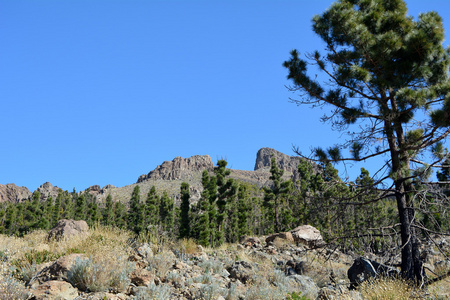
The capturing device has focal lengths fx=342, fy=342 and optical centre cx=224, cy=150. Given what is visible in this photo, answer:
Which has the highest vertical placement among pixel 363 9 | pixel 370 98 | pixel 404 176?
pixel 363 9

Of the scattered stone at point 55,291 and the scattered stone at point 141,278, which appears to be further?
the scattered stone at point 141,278

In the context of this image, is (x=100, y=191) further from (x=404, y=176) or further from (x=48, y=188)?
(x=404, y=176)

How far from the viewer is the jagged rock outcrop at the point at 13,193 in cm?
15850

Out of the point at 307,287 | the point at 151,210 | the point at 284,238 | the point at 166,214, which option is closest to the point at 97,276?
the point at 307,287

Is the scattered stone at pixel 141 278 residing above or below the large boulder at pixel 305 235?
below

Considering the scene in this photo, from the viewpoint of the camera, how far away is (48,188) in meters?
177

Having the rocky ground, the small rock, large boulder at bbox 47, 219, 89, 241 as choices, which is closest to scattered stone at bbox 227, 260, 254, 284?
the rocky ground

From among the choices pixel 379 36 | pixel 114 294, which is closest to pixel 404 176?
pixel 379 36

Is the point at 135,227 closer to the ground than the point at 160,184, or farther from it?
closer to the ground

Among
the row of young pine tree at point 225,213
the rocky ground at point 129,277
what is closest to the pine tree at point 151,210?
the row of young pine tree at point 225,213

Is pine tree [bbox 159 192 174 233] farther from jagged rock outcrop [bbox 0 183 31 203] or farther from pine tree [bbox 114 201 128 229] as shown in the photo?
jagged rock outcrop [bbox 0 183 31 203]

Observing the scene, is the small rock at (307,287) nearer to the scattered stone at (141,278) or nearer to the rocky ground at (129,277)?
the rocky ground at (129,277)

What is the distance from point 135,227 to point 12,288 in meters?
46.8

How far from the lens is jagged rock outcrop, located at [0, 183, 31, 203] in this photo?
520 ft
